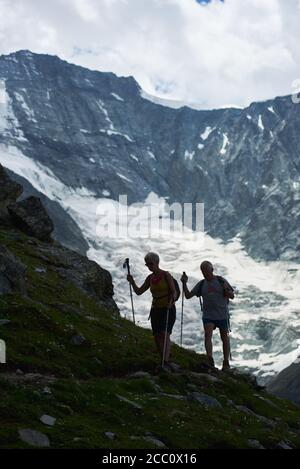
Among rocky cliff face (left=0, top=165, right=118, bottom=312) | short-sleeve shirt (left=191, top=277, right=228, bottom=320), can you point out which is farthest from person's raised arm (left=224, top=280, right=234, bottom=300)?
rocky cliff face (left=0, top=165, right=118, bottom=312)

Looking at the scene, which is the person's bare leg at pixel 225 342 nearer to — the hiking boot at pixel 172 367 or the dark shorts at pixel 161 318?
the hiking boot at pixel 172 367

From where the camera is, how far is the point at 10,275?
82.3 ft

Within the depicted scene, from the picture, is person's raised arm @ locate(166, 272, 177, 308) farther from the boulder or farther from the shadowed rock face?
the shadowed rock face

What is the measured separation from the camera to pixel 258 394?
24.0 m

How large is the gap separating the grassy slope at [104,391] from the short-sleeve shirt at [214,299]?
2.09 m

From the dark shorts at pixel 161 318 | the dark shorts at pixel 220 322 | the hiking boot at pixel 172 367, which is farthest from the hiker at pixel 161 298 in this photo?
the dark shorts at pixel 220 322

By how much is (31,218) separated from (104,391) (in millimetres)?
27909

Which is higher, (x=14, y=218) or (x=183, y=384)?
(x=14, y=218)

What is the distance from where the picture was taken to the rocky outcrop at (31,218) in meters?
43.6

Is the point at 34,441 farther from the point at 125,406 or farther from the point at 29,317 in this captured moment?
the point at 29,317

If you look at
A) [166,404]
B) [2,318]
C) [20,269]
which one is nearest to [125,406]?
[166,404]

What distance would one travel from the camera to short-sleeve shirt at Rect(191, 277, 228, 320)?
23062 mm

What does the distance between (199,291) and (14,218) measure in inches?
922

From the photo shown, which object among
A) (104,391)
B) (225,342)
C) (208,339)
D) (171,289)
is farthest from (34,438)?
(225,342)
